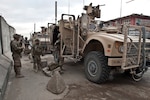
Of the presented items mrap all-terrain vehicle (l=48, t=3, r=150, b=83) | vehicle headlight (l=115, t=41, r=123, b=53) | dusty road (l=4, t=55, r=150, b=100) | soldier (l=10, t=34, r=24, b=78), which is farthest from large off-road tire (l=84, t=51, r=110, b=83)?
soldier (l=10, t=34, r=24, b=78)

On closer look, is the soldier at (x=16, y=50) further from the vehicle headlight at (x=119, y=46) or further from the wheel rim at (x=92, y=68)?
the vehicle headlight at (x=119, y=46)

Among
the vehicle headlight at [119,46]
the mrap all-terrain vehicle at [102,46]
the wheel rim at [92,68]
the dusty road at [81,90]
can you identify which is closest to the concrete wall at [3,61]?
the dusty road at [81,90]

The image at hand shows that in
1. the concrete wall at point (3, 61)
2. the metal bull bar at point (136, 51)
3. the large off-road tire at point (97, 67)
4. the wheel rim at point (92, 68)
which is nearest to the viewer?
the concrete wall at point (3, 61)

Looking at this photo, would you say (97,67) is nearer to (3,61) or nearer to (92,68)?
(92,68)

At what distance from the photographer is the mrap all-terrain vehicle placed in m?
4.49

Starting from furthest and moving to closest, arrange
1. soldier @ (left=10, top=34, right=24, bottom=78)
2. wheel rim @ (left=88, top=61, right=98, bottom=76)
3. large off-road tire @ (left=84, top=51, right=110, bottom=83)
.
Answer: soldier @ (left=10, top=34, right=24, bottom=78) < wheel rim @ (left=88, top=61, right=98, bottom=76) < large off-road tire @ (left=84, top=51, right=110, bottom=83)

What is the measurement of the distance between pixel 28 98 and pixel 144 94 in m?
2.81

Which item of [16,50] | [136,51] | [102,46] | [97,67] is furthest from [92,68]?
[16,50]

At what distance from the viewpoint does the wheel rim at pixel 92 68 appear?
5084 millimetres

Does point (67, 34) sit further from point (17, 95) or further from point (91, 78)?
point (17, 95)

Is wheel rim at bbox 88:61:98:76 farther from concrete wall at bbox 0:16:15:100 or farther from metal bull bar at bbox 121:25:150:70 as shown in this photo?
concrete wall at bbox 0:16:15:100

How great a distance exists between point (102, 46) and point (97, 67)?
645 millimetres

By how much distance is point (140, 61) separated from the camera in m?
4.71

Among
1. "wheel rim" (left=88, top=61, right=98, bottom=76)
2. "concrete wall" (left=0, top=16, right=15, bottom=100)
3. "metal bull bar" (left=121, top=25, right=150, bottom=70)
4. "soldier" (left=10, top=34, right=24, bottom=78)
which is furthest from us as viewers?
"soldier" (left=10, top=34, right=24, bottom=78)
